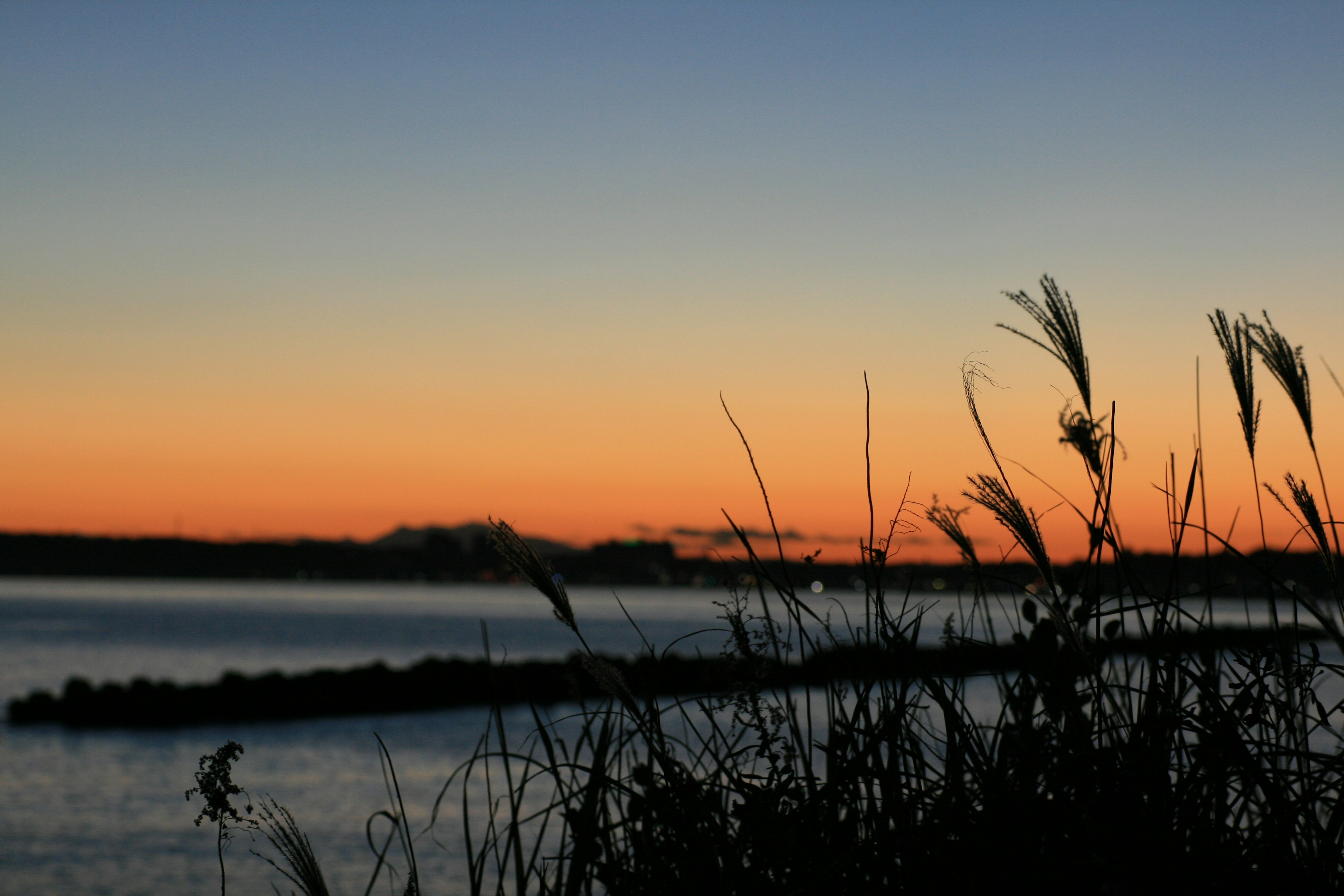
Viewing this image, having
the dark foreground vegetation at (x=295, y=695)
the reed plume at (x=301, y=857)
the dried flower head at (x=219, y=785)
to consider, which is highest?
the dried flower head at (x=219, y=785)

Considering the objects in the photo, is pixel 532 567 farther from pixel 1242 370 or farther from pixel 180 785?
pixel 180 785

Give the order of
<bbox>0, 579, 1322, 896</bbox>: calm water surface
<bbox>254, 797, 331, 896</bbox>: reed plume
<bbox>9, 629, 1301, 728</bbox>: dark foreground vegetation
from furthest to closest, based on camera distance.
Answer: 1. <bbox>9, 629, 1301, 728</bbox>: dark foreground vegetation
2. <bbox>0, 579, 1322, 896</bbox>: calm water surface
3. <bbox>254, 797, 331, 896</bbox>: reed plume

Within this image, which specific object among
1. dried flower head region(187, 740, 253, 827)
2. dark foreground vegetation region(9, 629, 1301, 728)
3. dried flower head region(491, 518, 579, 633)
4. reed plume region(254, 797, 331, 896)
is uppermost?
dried flower head region(491, 518, 579, 633)

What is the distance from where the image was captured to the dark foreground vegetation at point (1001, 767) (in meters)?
1.66

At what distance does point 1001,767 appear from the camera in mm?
1761

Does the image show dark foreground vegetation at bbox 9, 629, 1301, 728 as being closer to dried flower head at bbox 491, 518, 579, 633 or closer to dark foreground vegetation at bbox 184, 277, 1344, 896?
dark foreground vegetation at bbox 184, 277, 1344, 896

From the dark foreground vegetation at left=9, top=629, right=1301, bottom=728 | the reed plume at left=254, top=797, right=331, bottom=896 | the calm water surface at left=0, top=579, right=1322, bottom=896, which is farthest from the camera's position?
the dark foreground vegetation at left=9, top=629, right=1301, bottom=728

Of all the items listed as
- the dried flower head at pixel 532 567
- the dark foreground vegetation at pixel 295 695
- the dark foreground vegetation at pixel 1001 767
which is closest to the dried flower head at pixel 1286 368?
the dark foreground vegetation at pixel 1001 767

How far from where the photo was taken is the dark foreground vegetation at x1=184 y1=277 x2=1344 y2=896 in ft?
5.44

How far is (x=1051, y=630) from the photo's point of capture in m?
2.43

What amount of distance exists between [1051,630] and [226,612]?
143 meters

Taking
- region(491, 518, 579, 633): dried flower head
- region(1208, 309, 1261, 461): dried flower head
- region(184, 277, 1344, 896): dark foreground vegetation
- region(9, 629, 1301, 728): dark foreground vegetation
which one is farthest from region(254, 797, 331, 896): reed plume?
region(9, 629, 1301, 728): dark foreground vegetation

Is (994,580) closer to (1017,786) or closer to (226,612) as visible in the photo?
(1017,786)

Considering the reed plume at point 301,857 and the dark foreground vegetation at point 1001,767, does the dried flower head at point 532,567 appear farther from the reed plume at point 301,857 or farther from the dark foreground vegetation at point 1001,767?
the reed plume at point 301,857
